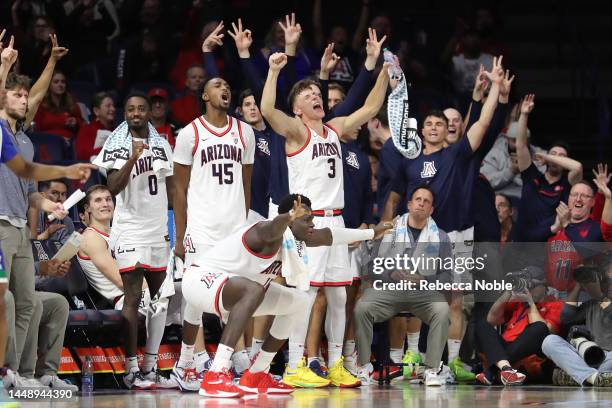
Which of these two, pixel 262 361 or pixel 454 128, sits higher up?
pixel 454 128

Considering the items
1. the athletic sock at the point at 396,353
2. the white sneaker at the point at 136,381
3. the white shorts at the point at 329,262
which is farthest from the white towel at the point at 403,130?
the white sneaker at the point at 136,381

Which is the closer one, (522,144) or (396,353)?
→ (396,353)

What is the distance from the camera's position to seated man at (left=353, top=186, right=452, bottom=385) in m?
11.2

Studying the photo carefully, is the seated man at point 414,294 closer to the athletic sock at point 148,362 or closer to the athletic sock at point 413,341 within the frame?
the athletic sock at point 413,341

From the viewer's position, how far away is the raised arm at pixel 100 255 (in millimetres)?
11039

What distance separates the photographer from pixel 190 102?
1448 cm

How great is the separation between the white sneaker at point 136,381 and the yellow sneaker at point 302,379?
110cm

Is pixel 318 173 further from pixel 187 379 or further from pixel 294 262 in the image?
pixel 187 379

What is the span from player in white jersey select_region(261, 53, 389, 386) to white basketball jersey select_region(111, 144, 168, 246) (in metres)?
1.10

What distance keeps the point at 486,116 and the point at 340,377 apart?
2.87m

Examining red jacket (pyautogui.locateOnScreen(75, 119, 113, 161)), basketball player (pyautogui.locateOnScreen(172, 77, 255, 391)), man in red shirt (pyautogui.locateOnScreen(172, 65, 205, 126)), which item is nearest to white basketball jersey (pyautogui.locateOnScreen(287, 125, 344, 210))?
basketball player (pyautogui.locateOnScreen(172, 77, 255, 391))

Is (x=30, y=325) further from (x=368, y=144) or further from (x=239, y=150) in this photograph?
(x=368, y=144)

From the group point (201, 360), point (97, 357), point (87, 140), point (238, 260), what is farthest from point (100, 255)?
point (87, 140)

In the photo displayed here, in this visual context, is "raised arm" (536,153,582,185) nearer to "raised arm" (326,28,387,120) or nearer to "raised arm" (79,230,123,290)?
"raised arm" (326,28,387,120)
